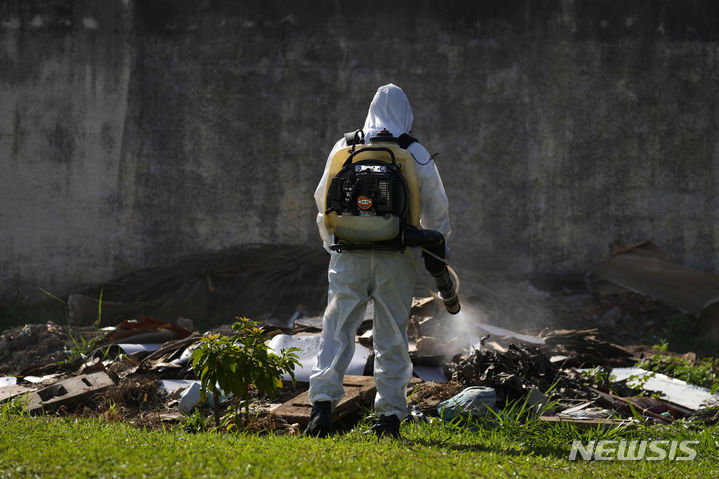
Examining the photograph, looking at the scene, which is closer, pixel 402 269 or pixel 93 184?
pixel 402 269

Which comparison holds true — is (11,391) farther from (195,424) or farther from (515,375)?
(515,375)

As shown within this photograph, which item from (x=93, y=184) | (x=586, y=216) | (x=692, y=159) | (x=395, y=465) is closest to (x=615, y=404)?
(x=395, y=465)

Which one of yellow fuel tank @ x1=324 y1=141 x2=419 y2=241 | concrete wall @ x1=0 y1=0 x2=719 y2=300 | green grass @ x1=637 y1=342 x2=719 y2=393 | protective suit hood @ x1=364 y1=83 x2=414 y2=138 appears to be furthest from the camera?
concrete wall @ x1=0 y1=0 x2=719 y2=300

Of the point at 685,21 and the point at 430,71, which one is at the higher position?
the point at 685,21

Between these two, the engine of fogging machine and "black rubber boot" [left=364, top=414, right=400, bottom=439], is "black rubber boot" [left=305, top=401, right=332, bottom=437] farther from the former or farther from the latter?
the engine of fogging machine

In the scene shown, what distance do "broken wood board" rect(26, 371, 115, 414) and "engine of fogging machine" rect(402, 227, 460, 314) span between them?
2523 mm

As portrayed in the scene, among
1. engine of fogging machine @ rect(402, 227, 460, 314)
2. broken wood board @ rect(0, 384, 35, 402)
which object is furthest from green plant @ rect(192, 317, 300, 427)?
broken wood board @ rect(0, 384, 35, 402)

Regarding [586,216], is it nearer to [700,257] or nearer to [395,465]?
[700,257]

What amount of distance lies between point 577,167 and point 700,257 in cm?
184

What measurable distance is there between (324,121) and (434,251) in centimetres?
575

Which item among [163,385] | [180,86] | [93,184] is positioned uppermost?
[180,86]

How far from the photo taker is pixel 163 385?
226 inches

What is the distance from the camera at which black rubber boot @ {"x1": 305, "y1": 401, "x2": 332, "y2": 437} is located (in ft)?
13.6

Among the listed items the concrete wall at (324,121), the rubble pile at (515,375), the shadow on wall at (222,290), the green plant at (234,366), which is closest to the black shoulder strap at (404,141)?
the green plant at (234,366)
